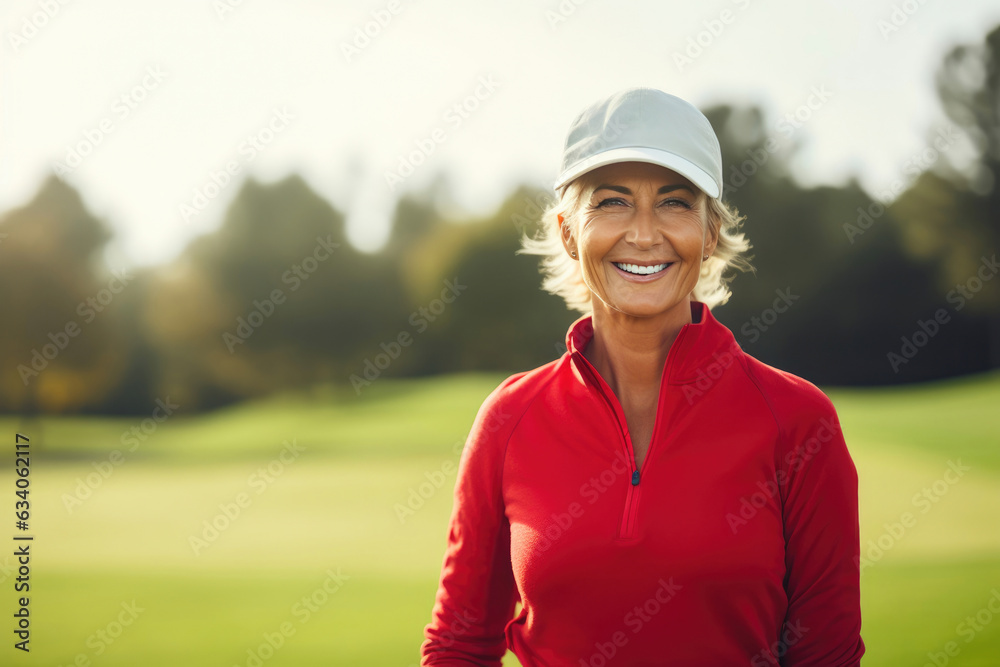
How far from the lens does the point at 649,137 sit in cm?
174

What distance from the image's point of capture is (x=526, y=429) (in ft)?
6.20

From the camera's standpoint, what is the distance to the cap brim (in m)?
1.71

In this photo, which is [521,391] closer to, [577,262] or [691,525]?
[577,262]

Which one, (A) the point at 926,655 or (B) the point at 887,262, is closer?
(A) the point at 926,655

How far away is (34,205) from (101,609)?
2243 cm

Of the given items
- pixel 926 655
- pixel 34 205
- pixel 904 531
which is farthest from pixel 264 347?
pixel 926 655

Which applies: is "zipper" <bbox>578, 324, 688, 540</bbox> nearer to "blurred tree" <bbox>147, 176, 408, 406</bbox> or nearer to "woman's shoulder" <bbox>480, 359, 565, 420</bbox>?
"woman's shoulder" <bbox>480, 359, 565, 420</bbox>

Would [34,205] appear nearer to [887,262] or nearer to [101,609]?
[101,609]

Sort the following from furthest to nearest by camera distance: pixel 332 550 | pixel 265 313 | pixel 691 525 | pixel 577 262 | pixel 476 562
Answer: pixel 265 313 < pixel 332 550 < pixel 577 262 < pixel 476 562 < pixel 691 525

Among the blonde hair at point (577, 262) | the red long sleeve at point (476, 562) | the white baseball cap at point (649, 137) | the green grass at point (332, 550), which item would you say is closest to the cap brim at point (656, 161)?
the white baseball cap at point (649, 137)

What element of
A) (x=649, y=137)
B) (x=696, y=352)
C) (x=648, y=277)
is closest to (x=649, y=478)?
(x=696, y=352)

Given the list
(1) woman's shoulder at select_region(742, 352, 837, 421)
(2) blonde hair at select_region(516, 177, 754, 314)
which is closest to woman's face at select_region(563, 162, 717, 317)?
(2) blonde hair at select_region(516, 177, 754, 314)

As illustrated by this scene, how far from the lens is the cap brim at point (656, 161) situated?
171 cm

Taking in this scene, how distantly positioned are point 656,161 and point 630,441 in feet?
2.08
